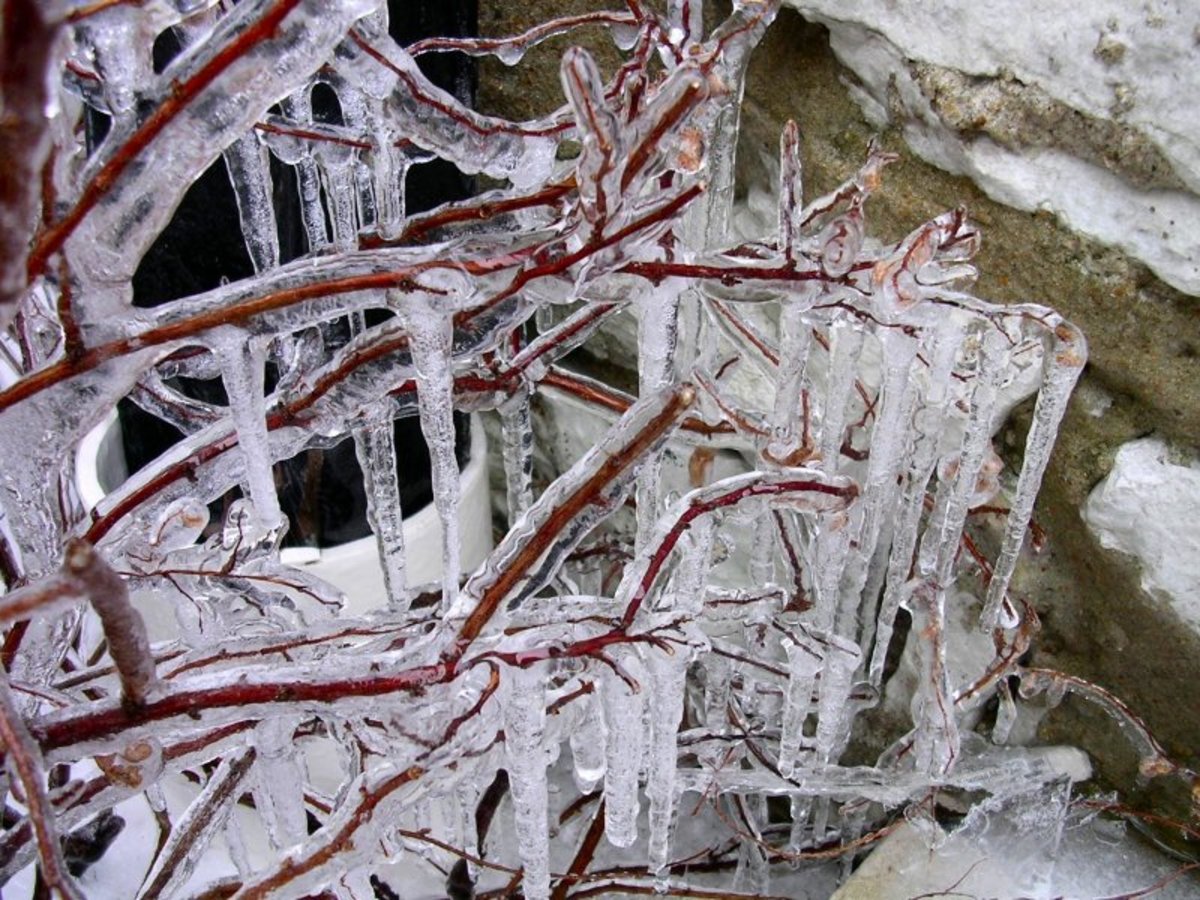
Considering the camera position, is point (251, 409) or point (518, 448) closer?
point (251, 409)

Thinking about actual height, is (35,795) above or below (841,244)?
below

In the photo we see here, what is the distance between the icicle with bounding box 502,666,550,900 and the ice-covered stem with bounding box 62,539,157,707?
16 cm

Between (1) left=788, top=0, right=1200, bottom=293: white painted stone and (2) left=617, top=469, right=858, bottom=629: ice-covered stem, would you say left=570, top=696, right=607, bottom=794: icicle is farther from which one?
(1) left=788, top=0, right=1200, bottom=293: white painted stone

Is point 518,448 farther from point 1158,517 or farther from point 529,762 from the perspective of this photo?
point 1158,517

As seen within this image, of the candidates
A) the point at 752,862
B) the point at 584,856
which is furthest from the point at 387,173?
the point at 752,862

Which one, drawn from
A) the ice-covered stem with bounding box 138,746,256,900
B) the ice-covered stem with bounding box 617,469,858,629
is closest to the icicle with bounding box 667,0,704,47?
the ice-covered stem with bounding box 617,469,858,629

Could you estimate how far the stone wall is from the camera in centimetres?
69

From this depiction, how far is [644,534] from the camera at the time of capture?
2.19ft

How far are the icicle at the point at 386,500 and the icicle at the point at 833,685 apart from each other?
0.87 feet

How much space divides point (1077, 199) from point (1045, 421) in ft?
0.54

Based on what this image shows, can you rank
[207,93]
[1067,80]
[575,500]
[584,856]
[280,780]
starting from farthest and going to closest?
[584,856] < [1067,80] < [280,780] < [575,500] < [207,93]

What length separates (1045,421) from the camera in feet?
2.26

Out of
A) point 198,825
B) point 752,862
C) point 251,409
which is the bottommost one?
point 752,862

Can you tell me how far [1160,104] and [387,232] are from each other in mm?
470
